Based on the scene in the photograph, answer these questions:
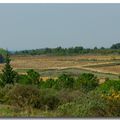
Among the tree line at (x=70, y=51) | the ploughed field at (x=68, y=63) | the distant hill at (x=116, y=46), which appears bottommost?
the ploughed field at (x=68, y=63)

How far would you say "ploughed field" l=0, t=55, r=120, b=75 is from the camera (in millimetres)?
13719

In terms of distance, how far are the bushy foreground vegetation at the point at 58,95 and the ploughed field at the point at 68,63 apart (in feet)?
0.45

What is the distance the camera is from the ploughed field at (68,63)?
13.7 meters

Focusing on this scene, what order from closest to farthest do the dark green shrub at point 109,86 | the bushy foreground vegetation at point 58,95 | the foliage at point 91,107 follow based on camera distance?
the foliage at point 91,107
the bushy foreground vegetation at point 58,95
the dark green shrub at point 109,86

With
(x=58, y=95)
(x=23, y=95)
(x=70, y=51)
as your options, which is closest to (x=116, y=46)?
(x=70, y=51)

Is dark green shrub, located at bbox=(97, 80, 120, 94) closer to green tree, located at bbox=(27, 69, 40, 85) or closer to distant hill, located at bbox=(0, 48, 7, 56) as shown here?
green tree, located at bbox=(27, 69, 40, 85)

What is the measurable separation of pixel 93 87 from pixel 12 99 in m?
1.65

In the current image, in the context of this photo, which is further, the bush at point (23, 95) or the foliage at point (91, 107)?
the bush at point (23, 95)

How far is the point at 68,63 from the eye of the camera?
13.8 meters

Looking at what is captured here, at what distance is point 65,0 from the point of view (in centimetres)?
1312

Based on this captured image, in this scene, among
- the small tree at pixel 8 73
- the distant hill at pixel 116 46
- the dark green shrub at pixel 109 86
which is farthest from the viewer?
the small tree at pixel 8 73

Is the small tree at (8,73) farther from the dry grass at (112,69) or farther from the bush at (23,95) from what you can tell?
the dry grass at (112,69)

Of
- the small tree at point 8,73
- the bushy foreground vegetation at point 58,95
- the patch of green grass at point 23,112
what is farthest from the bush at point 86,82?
the small tree at point 8,73

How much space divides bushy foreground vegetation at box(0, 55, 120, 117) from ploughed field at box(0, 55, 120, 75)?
138mm
